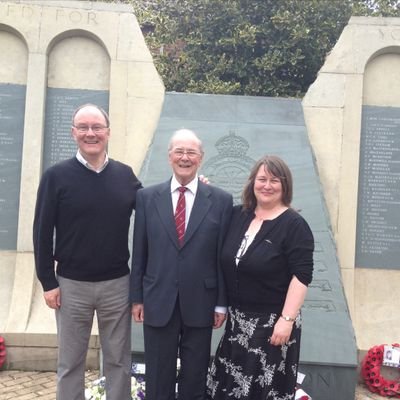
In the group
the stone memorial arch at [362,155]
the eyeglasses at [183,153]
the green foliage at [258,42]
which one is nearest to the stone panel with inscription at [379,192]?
the stone memorial arch at [362,155]

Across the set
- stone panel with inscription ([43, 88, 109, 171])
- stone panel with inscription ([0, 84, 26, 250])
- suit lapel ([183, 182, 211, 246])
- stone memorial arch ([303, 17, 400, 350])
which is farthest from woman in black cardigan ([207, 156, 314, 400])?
stone panel with inscription ([0, 84, 26, 250])

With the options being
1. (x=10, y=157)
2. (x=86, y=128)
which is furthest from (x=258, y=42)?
(x=86, y=128)

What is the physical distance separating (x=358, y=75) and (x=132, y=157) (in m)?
2.78

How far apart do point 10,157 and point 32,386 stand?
2.51m

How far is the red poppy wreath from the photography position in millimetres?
4613

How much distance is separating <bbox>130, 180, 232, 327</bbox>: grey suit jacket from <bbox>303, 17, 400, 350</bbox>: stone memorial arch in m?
2.90

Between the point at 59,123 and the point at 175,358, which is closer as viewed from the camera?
the point at 175,358

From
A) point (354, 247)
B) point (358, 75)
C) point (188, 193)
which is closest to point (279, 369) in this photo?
point (188, 193)

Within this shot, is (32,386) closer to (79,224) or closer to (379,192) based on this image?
(79,224)

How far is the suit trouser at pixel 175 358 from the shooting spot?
111 inches

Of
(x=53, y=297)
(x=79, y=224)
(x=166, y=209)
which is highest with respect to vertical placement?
(x=166, y=209)

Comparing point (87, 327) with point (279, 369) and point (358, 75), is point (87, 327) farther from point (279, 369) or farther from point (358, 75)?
point (358, 75)

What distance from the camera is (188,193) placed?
2.95 metres

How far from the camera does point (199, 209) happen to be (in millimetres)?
2875
